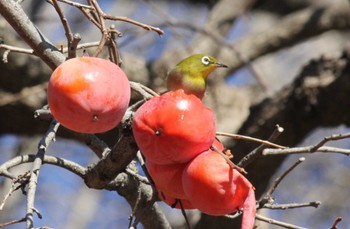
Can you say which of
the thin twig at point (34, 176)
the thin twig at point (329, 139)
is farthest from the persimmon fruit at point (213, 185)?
the thin twig at point (34, 176)

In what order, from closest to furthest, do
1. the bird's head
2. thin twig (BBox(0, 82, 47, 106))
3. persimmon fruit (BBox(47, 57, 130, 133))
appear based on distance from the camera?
persimmon fruit (BBox(47, 57, 130, 133)) → the bird's head → thin twig (BBox(0, 82, 47, 106))

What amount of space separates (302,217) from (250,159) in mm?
4659

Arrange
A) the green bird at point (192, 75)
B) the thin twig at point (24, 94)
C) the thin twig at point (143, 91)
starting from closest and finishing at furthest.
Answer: the thin twig at point (143, 91) → the green bird at point (192, 75) → the thin twig at point (24, 94)

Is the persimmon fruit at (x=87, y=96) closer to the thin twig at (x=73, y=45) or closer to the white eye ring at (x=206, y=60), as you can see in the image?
the thin twig at (x=73, y=45)

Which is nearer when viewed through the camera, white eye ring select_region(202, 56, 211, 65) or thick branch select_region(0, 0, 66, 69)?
thick branch select_region(0, 0, 66, 69)

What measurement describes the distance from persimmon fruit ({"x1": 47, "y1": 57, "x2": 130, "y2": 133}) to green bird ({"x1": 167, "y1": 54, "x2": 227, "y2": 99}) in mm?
298

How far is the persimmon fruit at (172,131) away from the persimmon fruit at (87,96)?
1.6 inches

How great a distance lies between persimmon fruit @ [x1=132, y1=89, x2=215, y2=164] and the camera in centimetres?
98

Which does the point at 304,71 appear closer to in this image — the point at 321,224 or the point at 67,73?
the point at 67,73

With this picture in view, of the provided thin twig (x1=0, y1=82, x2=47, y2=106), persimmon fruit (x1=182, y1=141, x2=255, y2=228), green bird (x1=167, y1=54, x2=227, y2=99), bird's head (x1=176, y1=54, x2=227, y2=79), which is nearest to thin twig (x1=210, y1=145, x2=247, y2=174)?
persimmon fruit (x1=182, y1=141, x2=255, y2=228)

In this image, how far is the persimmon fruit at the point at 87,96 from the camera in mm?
948

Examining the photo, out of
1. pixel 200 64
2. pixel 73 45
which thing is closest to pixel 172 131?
pixel 73 45

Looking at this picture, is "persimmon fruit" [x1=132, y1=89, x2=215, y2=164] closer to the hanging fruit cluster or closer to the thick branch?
the hanging fruit cluster

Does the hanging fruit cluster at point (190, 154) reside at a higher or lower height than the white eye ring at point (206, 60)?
lower
